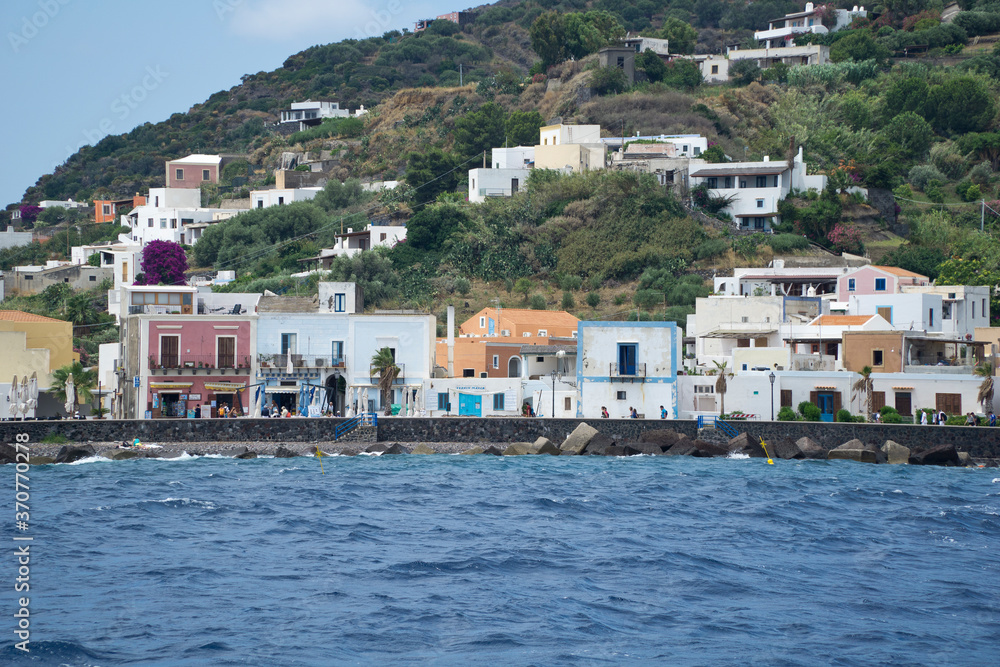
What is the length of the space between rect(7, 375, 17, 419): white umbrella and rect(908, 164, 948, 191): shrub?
207ft

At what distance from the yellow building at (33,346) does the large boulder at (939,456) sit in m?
35.7

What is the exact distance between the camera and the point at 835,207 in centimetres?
7581

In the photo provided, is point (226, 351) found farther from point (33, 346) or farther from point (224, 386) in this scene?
point (33, 346)

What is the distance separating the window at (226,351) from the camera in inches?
1954

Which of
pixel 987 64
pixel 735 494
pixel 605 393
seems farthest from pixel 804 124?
pixel 735 494

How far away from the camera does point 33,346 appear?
52.5 metres

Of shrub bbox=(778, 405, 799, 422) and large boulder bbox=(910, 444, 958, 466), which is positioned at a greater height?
shrub bbox=(778, 405, 799, 422)

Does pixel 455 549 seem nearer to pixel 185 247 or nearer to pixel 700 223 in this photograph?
pixel 700 223

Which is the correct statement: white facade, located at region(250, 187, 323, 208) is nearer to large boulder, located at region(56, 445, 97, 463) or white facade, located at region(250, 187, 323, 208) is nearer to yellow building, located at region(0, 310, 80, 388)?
yellow building, located at region(0, 310, 80, 388)

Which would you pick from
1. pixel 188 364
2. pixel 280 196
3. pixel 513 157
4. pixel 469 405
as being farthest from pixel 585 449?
pixel 280 196

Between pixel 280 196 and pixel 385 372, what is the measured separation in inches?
2042

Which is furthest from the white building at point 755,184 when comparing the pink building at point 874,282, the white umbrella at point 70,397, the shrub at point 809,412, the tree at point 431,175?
the white umbrella at point 70,397

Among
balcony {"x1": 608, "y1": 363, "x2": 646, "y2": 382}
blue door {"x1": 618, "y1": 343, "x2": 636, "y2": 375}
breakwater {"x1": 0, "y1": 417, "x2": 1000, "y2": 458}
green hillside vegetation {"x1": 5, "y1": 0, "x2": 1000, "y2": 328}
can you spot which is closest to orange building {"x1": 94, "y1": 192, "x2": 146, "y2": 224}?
green hillside vegetation {"x1": 5, "y1": 0, "x2": 1000, "y2": 328}

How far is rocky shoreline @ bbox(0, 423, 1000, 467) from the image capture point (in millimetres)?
41688
